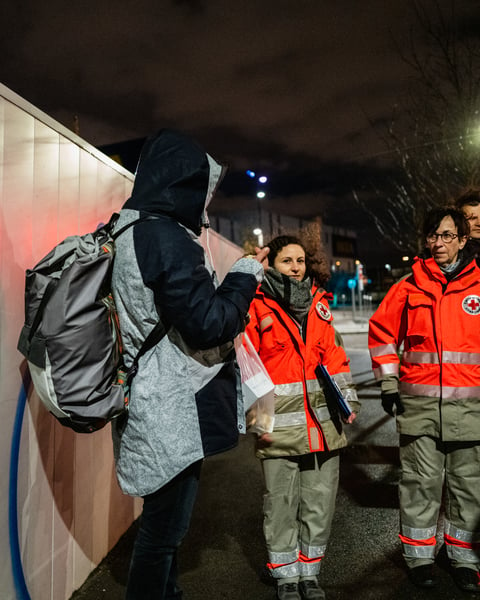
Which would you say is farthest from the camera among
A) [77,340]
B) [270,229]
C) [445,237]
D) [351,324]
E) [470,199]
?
[270,229]

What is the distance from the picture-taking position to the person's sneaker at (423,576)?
2703 millimetres

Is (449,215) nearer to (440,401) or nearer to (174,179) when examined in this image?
(440,401)

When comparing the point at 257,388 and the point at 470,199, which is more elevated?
the point at 470,199

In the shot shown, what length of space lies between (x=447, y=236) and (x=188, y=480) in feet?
7.01

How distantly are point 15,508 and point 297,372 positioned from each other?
1.55m

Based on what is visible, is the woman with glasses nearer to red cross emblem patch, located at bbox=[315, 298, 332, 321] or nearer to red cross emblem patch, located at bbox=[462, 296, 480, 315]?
red cross emblem patch, located at bbox=[462, 296, 480, 315]

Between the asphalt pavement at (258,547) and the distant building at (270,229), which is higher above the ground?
the distant building at (270,229)

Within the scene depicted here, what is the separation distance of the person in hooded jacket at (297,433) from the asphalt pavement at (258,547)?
0.24 meters

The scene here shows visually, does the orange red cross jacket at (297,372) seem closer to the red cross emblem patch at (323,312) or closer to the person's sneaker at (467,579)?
the red cross emblem patch at (323,312)

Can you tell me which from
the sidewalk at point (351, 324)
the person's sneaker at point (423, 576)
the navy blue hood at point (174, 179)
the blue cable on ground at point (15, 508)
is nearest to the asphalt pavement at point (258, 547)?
the person's sneaker at point (423, 576)

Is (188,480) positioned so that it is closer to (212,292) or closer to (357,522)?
(212,292)

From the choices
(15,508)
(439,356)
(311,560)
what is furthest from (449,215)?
(15,508)

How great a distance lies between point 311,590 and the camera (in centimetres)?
260

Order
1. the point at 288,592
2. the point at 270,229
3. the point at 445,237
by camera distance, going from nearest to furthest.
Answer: the point at 288,592 < the point at 445,237 < the point at 270,229
